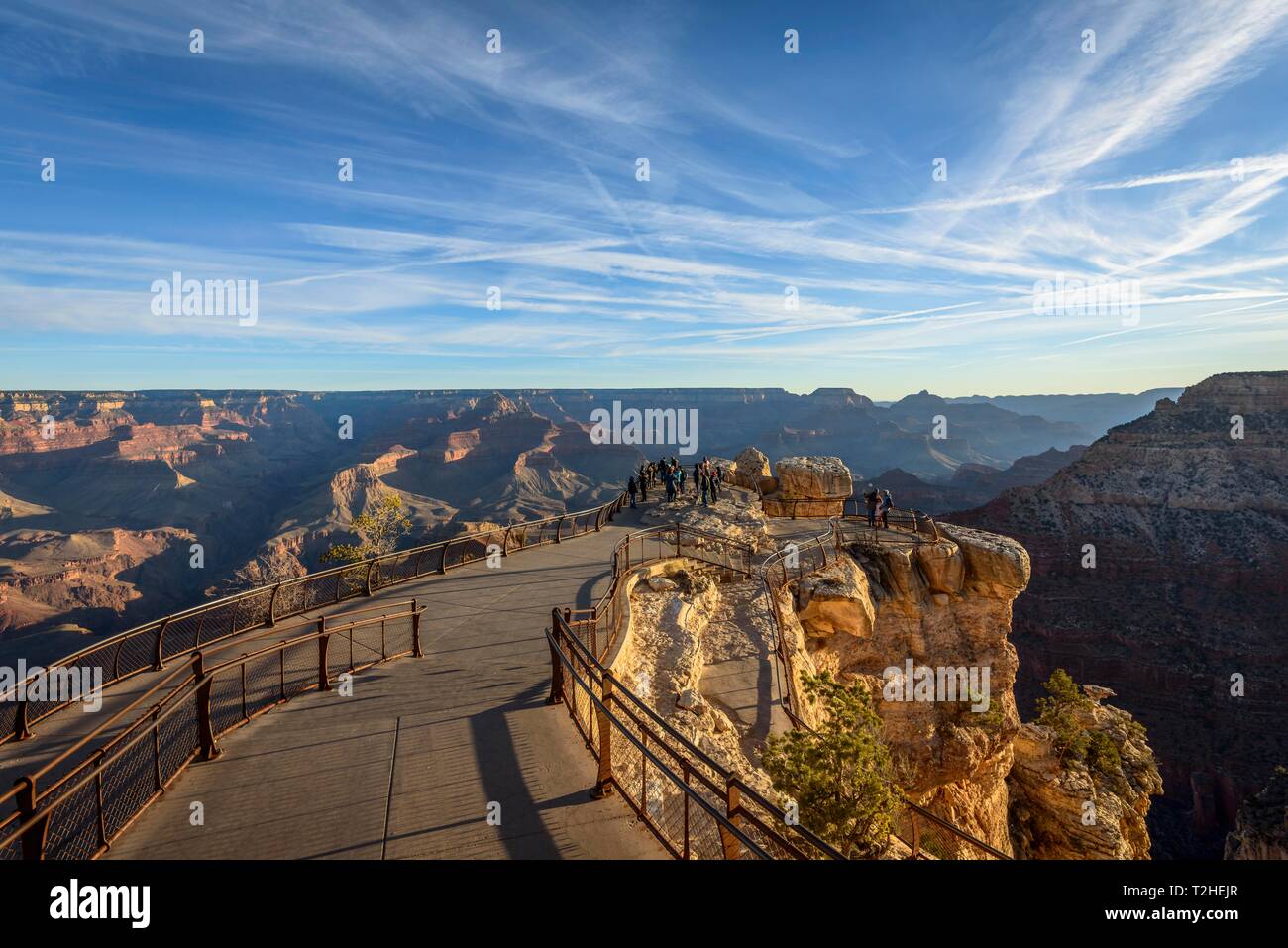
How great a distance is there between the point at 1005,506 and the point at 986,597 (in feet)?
179

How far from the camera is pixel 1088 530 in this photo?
6262 centimetres

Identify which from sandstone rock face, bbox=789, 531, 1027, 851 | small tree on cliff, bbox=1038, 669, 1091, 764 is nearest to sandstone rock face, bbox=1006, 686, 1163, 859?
small tree on cliff, bbox=1038, 669, 1091, 764

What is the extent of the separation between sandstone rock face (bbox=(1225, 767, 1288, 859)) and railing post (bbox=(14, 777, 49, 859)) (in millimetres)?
30511

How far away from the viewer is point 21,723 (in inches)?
354

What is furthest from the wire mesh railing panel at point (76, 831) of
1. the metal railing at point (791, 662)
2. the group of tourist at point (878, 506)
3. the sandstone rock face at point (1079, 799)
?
the sandstone rock face at point (1079, 799)

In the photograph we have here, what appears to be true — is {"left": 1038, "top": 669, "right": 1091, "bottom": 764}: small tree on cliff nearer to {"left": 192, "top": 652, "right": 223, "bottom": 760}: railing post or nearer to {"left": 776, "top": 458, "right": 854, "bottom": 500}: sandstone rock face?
{"left": 776, "top": 458, "right": 854, "bottom": 500}: sandstone rock face

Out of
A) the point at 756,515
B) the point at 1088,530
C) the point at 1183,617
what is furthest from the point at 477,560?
the point at 1088,530

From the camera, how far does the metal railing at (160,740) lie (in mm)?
4902

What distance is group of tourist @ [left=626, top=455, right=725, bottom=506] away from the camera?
25.9m

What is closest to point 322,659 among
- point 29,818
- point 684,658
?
point 29,818

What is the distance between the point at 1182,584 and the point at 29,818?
254 feet

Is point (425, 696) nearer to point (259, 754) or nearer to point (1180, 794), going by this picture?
point (259, 754)

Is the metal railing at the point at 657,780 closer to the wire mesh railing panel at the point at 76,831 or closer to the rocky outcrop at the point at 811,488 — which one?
the wire mesh railing panel at the point at 76,831
